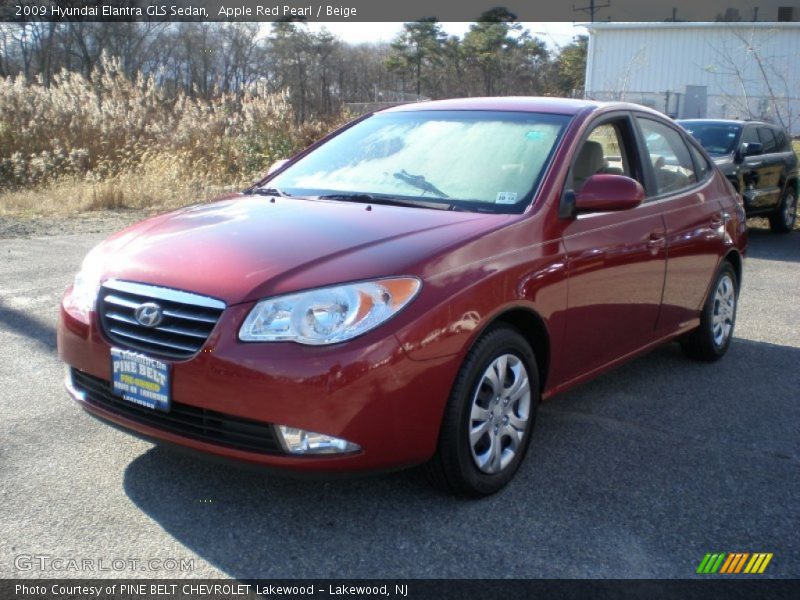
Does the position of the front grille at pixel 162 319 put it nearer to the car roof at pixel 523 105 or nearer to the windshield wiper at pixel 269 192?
the windshield wiper at pixel 269 192

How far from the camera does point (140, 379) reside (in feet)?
10.3

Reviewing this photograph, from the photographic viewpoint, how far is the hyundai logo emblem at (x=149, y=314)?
3123 mm

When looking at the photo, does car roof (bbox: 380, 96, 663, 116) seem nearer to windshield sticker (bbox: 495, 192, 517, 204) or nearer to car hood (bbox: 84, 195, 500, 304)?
windshield sticker (bbox: 495, 192, 517, 204)

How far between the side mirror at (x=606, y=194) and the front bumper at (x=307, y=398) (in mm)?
1221

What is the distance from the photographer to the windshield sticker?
3877mm

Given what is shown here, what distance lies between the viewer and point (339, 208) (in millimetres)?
3881

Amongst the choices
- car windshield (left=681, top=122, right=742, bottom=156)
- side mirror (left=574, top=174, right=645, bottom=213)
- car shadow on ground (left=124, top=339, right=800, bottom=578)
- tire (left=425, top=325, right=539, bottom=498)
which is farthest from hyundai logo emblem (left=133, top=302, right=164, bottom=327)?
car windshield (left=681, top=122, right=742, bottom=156)

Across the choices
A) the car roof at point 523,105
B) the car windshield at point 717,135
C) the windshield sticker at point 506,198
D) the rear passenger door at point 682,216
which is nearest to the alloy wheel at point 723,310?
the rear passenger door at point 682,216

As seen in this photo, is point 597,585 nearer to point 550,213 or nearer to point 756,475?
point 756,475

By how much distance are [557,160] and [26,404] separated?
2943 millimetres

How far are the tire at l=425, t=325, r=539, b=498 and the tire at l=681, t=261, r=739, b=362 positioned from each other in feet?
7.32

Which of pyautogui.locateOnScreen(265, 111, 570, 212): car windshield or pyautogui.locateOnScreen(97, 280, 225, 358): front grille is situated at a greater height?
pyautogui.locateOnScreen(265, 111, 570, 212): car windshield

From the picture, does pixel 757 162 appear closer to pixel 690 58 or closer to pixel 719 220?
pixel 719 220

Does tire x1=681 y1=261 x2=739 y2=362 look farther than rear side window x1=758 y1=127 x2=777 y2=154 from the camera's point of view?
No
